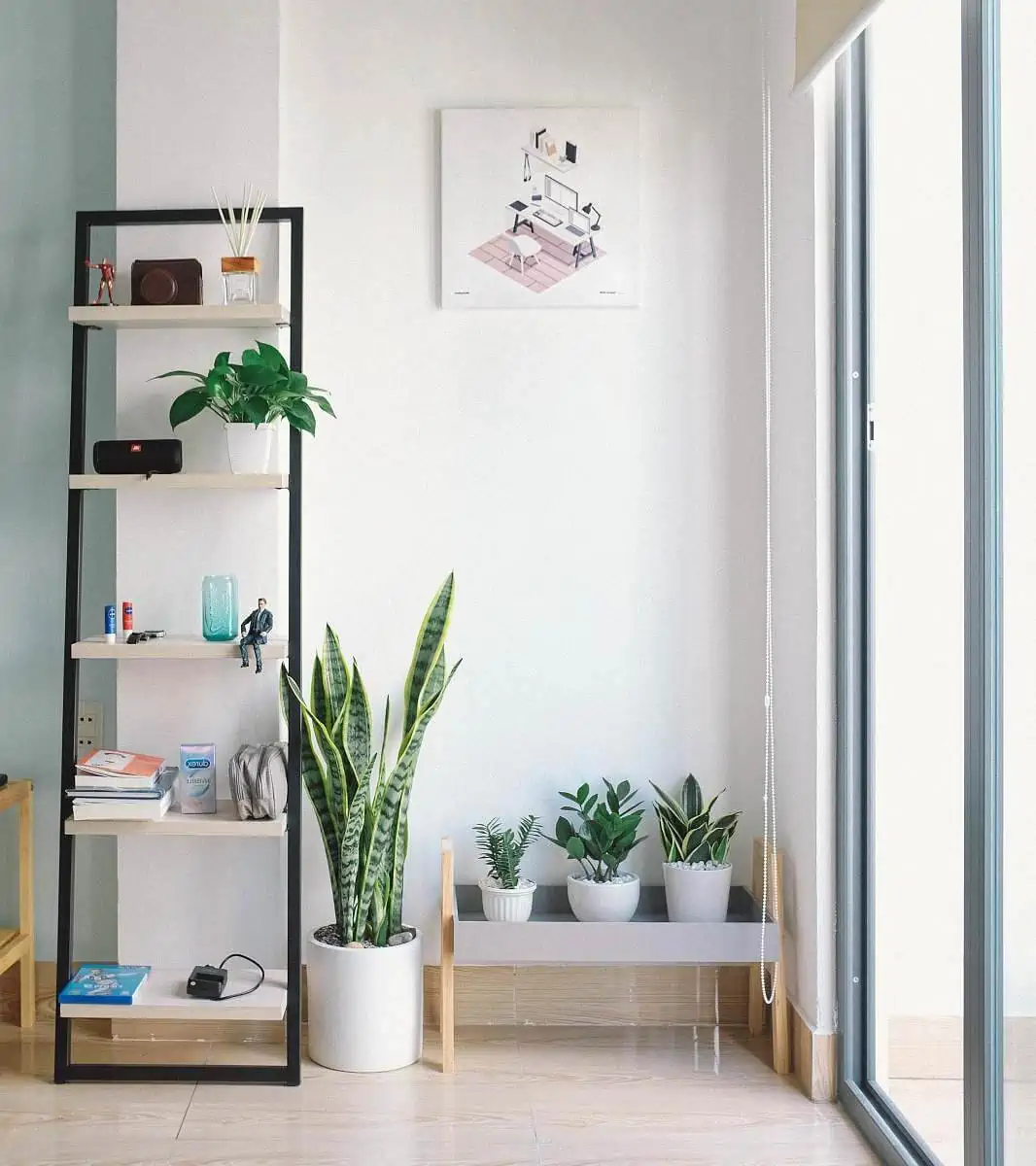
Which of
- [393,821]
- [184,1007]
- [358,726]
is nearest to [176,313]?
[358,726]

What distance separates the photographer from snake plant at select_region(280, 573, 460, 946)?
233cm

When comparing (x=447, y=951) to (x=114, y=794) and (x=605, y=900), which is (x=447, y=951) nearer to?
(x=605, y=900)

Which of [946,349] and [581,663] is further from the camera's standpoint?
[581,663]

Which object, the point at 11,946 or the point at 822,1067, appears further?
the point at 11,946

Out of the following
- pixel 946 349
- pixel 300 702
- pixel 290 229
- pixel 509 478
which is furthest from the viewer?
pixel 509 478

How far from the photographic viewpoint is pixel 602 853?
8.07 feet

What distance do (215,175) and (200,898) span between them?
162cm

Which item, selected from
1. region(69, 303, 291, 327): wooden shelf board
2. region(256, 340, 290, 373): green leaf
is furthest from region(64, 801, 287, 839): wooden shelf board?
region(69, 303, 291, 327): wooden shelf board

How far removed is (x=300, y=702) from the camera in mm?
2285

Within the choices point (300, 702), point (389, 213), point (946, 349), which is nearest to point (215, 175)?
point (389, 213)

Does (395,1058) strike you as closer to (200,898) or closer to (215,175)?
(200,898)

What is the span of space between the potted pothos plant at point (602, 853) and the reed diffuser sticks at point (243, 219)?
1379 millimetres

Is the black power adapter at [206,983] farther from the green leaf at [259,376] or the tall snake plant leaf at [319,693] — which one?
the green leaf at [259,376]

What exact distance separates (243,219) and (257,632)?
869 millimetres
